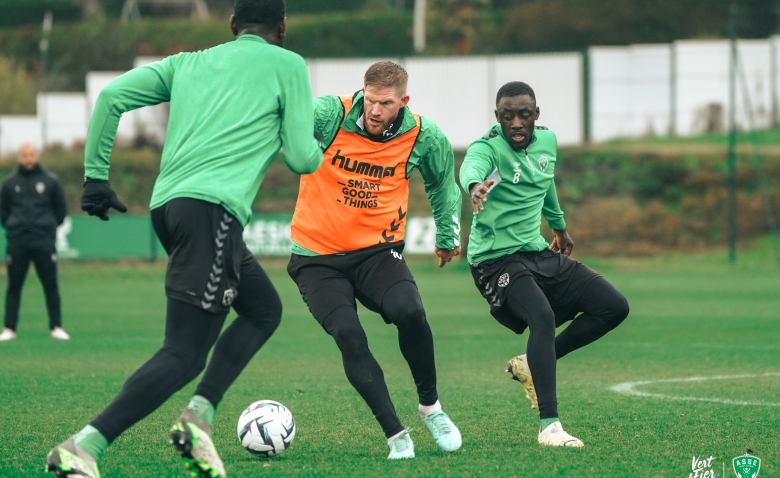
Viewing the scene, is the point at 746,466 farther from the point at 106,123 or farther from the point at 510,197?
the point at 106,123

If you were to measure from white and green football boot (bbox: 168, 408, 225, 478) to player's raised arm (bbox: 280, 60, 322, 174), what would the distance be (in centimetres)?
120

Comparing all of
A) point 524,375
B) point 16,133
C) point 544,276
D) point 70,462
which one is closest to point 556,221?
point 544,276

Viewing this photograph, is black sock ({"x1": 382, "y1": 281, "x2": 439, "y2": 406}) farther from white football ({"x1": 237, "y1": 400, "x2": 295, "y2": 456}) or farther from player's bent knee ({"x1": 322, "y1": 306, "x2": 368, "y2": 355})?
white football ({"x1": 237, "y1": 400, "x2": 295, "y2": 456})

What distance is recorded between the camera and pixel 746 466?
5.14 m

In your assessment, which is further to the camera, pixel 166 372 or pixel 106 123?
pixel 106 123

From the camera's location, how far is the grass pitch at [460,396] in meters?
5.64

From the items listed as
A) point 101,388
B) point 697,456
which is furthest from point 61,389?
point 697,456

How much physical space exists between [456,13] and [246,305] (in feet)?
154

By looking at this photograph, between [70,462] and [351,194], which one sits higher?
[351,194]

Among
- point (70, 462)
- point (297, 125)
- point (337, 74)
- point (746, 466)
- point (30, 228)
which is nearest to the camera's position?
point (70, 462)

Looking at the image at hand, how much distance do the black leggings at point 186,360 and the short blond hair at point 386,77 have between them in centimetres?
132

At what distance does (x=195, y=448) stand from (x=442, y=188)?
2.38 meters

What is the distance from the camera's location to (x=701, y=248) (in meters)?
29.5

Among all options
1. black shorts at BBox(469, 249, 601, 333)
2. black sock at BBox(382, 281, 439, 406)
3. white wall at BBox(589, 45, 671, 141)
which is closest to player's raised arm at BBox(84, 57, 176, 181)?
black sock at BBox(382, 281, 439, 406)
